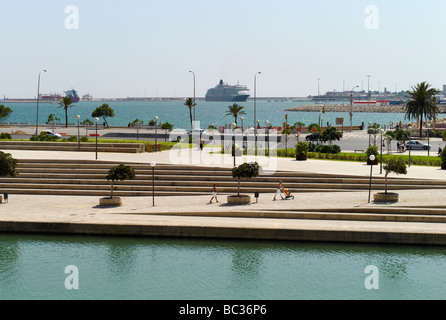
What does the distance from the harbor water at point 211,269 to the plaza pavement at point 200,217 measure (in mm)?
450

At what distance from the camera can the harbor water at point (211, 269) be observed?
20859mm

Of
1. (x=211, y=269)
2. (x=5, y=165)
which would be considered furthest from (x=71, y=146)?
(x=211, y=269)

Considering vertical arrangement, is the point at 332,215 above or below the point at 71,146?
below

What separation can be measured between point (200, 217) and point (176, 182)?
6289 millimetres

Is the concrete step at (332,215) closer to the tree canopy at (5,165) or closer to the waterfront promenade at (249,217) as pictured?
the waterfront promenade at (249,217)

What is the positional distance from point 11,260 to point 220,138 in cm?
3691

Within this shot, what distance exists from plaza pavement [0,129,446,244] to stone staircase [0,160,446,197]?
0.94m

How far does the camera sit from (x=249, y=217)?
1115 inches

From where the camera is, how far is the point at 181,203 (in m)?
30.6
